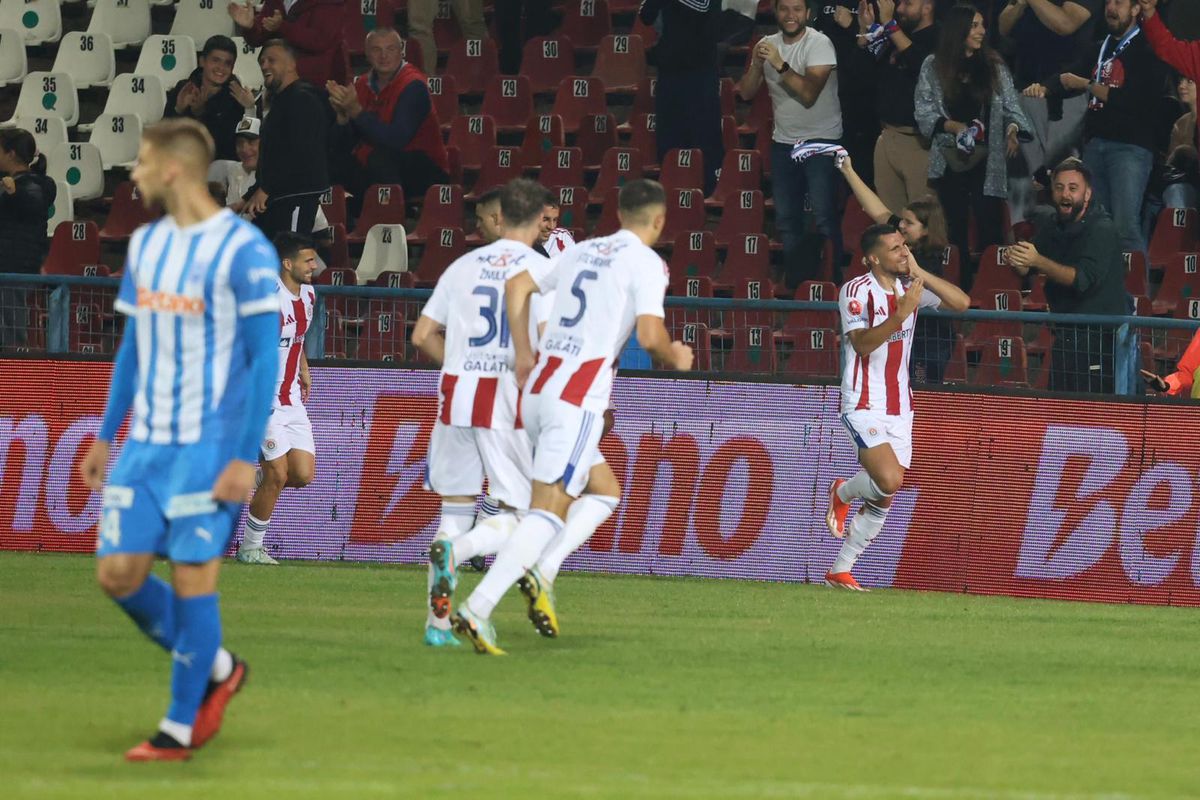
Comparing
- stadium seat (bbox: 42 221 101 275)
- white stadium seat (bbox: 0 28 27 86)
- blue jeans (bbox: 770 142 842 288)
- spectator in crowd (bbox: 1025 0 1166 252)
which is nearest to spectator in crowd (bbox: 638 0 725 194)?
blue jeans (bbox: 770 142 842 288)

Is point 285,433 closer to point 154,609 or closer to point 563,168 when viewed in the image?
point 563,168

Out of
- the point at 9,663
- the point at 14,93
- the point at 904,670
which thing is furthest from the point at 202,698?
the point at 14,93

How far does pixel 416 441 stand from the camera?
14.6 m

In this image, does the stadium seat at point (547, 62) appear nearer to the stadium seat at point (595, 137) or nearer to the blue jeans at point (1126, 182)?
the stadium seat at point (595, 137)

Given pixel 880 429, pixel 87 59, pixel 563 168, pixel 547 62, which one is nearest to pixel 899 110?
pixel 563 168

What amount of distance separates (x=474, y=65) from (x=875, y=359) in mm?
8142

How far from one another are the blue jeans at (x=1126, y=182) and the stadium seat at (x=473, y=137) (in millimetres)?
6005

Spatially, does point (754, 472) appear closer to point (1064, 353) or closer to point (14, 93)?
point (1064, 353)

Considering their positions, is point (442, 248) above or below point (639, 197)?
below

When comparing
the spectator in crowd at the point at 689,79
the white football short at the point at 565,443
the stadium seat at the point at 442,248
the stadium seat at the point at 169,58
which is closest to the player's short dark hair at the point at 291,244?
the stadium seat at the point at 442,248

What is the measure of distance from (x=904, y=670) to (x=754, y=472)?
4798 millimetres

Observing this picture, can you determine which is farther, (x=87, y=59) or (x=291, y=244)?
(x=87, y=59)

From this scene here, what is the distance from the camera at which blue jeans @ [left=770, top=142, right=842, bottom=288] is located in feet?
53.2

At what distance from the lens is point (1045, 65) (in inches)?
663
